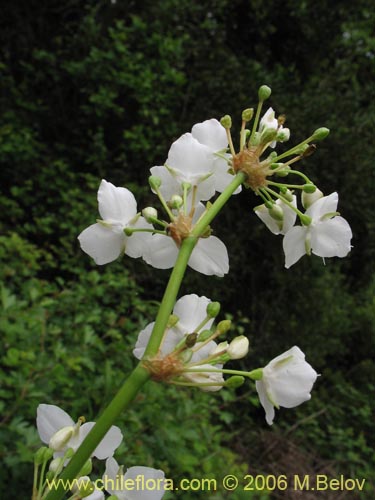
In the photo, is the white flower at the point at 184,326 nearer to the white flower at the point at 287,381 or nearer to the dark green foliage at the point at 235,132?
the white flower at the point at 287,381

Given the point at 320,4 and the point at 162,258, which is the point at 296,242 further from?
the point at 320,4

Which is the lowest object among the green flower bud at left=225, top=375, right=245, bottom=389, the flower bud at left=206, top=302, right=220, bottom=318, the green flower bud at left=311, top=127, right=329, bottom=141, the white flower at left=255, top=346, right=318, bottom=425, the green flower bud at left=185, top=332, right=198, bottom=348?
the white flower at left=255, top=346, right=318, bottom=425

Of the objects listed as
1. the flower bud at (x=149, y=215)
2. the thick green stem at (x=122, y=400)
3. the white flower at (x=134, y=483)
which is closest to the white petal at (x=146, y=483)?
the white flower at (x=134, y=483)

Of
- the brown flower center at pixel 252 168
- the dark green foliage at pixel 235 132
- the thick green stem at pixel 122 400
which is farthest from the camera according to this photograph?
the dark green foliage at pixel 235 132

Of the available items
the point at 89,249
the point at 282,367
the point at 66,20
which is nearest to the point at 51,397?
the point at 89,249

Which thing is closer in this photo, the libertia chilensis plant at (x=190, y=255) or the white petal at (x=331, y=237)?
the libertia chilensis plant at (x=190, y=255)

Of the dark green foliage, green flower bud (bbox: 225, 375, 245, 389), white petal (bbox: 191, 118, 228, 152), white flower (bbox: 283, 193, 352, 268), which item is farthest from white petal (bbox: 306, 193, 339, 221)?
the dark green foliage

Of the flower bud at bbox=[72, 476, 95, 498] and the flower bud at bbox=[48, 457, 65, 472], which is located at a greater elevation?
the flower bud at bbox=[72, 476, 95, 498]

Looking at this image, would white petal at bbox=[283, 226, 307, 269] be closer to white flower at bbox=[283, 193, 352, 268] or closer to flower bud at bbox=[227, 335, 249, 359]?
white flower at bbox=[283, 193, 352, 268]
